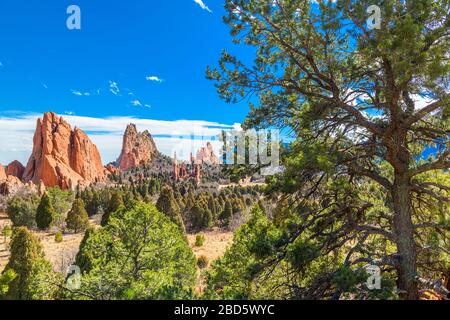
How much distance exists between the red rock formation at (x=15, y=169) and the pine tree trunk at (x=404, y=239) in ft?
377

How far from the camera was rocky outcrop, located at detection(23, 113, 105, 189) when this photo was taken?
306 feet

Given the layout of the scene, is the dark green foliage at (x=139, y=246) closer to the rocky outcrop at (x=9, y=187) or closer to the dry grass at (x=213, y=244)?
the dry grass at (x=213, y=244)

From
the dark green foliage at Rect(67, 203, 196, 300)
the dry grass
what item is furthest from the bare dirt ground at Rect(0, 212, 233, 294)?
the dark green foliage at Rect(67, 203, 196, 300)

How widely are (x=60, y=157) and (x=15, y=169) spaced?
14.9 meters

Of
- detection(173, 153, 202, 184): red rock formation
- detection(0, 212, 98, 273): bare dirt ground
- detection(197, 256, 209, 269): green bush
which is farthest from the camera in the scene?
detection(173, 153, 202, 184): red rock formation

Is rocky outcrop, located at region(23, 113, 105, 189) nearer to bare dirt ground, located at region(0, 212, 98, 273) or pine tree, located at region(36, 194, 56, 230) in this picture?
pine tree, located at region(36, 194, 56, 230)

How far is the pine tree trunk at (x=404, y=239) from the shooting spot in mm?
5539

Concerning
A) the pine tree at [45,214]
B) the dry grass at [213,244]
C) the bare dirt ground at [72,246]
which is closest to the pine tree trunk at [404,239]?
the bare dirt ground at [72,246]

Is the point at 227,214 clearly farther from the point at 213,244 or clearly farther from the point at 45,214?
the point at 45,214

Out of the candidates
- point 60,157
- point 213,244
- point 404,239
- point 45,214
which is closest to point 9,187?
point 60,157

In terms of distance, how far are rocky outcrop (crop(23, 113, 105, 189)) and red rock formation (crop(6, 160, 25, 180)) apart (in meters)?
3.08

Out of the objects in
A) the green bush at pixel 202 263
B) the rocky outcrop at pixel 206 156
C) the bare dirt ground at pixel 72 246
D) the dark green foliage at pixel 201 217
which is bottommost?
the green bush at pixel 202 263

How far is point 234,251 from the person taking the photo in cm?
1093
